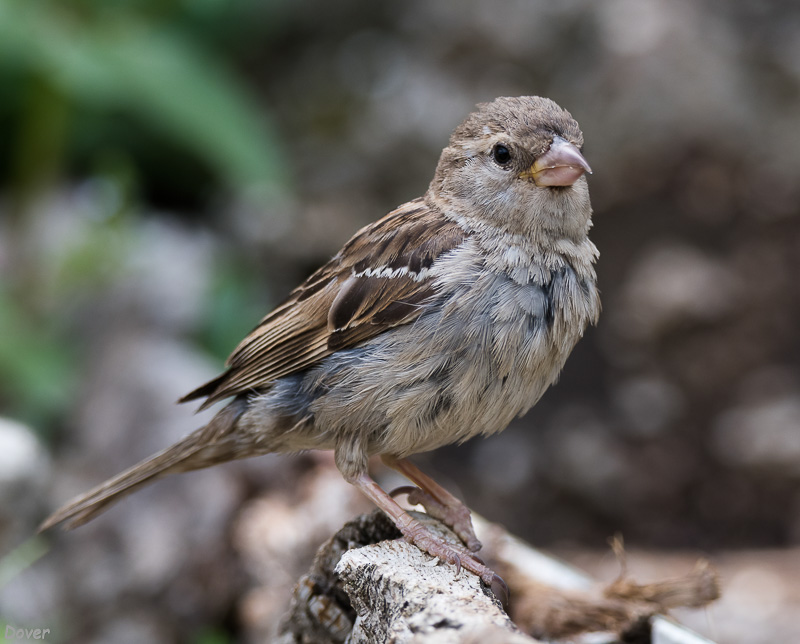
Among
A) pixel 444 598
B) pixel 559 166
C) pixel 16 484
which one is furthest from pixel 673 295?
pixel 444 598

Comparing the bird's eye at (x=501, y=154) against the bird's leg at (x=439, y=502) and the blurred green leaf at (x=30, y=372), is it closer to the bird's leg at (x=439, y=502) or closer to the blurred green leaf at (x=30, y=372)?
the bird's leg at (x=439, y=502)

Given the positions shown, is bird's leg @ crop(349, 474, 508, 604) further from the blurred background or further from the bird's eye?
the blurred background

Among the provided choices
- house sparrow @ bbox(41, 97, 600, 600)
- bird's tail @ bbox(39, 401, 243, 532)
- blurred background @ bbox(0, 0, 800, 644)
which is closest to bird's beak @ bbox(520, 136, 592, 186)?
house sparrow @ bbox(41, 97, 600, 600)

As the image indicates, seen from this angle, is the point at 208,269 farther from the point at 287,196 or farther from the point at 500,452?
the point at 500,452

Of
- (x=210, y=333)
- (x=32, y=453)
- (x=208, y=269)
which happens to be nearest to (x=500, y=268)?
(x=32, y=453)

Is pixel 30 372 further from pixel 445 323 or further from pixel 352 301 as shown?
pixel 445 323
